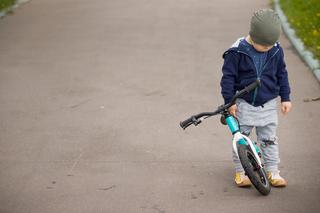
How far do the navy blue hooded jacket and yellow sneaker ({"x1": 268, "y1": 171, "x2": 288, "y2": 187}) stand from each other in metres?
0.60

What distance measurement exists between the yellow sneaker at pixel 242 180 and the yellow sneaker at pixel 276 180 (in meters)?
0.18

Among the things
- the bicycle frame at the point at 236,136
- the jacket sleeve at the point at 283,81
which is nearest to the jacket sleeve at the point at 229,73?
the bicycle frame at the point at 236,136

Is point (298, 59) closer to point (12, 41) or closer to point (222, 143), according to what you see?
point (222, 143)

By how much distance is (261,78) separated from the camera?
18.1 feet

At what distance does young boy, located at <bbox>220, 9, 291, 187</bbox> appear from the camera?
5.30m

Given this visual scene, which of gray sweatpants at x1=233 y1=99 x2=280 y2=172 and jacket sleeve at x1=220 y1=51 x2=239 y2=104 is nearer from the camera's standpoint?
jacket sleeve at x1=220 y1=51 x2=239 y2=104

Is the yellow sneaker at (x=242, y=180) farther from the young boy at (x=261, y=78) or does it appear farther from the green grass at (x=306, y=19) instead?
the green grass at (x=306, y=19)

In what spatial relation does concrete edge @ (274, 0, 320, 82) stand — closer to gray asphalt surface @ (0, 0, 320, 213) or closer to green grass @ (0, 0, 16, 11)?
gray asphalt surface @ (0, 0, 320, 213)

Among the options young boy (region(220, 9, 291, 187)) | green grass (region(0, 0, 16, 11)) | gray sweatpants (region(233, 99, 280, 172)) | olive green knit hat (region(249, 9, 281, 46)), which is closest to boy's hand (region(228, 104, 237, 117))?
young boy (region(220, 9, 291, 187))

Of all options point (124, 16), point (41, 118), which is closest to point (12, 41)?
point (124, 16)

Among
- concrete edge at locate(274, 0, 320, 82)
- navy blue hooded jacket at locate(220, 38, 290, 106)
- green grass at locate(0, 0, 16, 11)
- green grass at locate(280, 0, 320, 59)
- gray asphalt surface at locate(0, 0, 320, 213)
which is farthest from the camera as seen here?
green grass at locate(0, 0, 16, 11)

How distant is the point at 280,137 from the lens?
23.4ft

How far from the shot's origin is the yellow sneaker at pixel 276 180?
19.1 feet

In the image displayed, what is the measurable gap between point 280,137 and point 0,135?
109 inches
